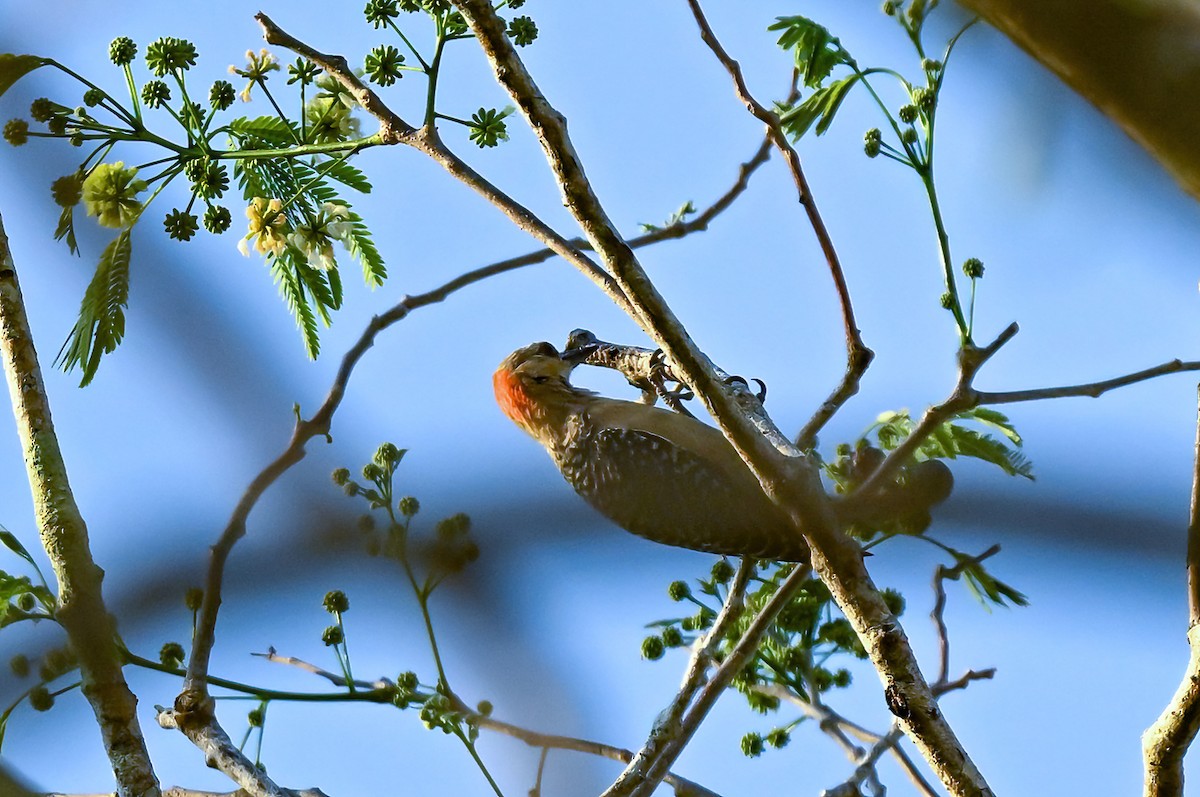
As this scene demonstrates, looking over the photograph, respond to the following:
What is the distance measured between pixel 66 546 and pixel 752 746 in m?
2.54

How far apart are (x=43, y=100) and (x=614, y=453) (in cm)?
301

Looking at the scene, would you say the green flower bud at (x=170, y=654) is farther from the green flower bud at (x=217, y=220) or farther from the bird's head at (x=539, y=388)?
the bird's head at (x=539, y=388)

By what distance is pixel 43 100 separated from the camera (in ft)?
11.9

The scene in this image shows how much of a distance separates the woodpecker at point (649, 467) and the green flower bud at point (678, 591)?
0.29 metres

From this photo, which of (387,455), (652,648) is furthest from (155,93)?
(652,648)

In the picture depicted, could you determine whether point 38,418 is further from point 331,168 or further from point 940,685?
point 940,685

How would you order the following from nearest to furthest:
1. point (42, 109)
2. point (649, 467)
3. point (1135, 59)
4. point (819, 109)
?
point (1135, 59) → point (42, 109) → point (819, 109) → point (649, 467)

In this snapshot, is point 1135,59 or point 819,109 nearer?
point 1135,59

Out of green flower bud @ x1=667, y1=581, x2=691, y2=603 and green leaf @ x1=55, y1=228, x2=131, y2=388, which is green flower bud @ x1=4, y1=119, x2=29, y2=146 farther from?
green flower bud @ x1=667, y1=581, x2=691, y2=603

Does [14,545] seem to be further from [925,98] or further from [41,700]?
[925,98]

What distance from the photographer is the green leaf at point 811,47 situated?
13.6 feet

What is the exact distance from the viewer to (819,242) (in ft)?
12.9

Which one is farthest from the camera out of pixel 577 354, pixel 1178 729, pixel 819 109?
pixel 577 354

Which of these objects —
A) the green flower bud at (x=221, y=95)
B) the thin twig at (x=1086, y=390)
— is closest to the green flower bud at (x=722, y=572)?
the thin twig at (x=1086, y=390)
